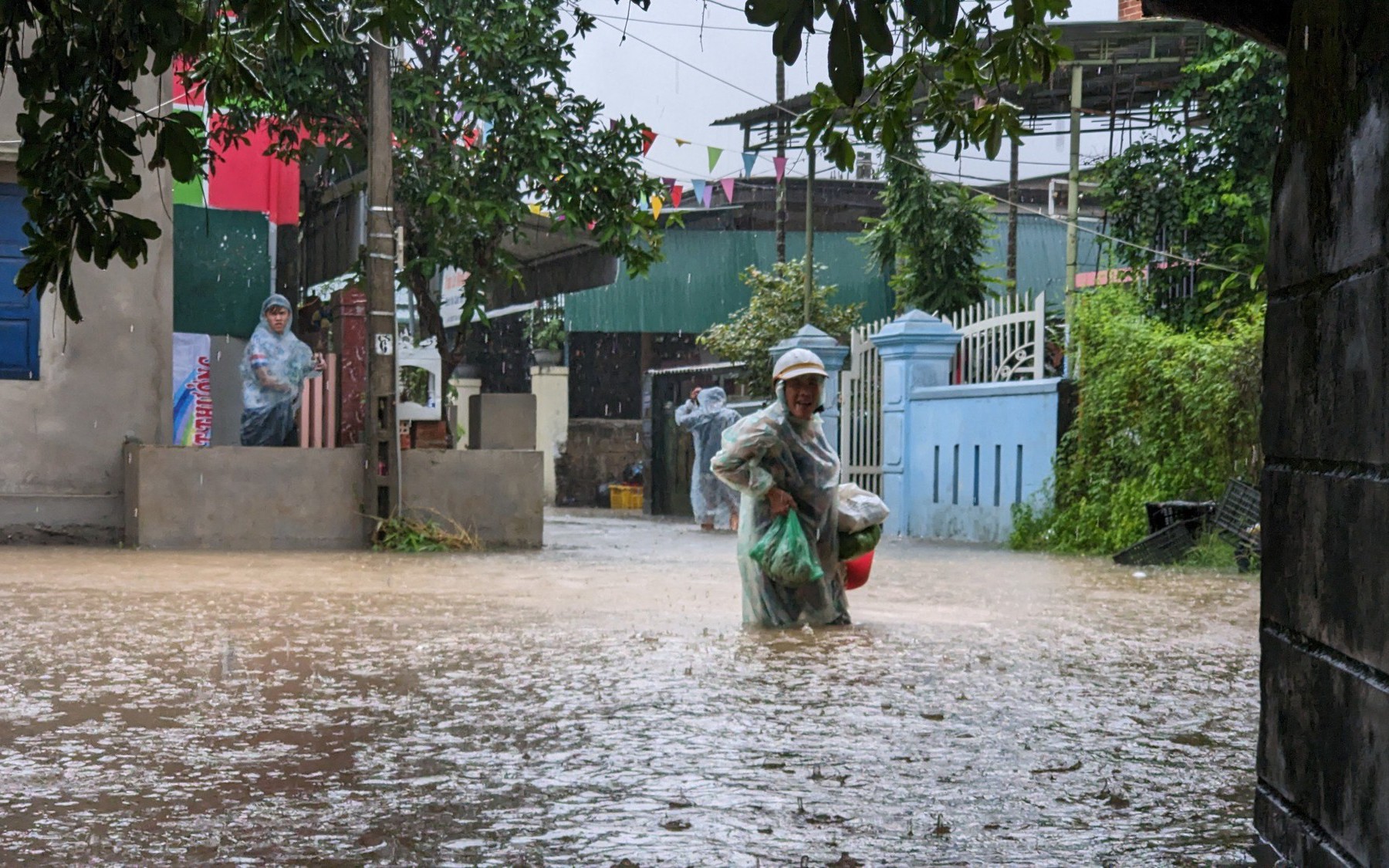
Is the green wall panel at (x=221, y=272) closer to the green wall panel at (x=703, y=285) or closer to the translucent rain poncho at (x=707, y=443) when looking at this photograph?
the translucent rain poncho at (x=707, y=443)

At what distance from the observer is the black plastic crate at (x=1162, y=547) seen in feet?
45.2

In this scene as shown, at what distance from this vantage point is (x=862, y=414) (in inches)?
787

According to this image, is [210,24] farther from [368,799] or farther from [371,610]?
[371,610]

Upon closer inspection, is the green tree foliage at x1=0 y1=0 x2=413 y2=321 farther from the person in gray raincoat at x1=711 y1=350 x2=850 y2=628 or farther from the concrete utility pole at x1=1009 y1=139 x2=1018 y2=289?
the concrete utility pole at x1=1009 y1=139 x2=1018 y2=289

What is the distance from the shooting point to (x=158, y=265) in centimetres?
1409

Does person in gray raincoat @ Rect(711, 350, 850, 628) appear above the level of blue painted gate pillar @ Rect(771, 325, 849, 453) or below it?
below

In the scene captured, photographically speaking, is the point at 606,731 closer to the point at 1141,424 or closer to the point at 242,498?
the point at 242,498

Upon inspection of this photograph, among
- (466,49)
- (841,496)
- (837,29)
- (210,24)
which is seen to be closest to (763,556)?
(841,496)

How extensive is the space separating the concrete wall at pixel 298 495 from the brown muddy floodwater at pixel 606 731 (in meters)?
3.77

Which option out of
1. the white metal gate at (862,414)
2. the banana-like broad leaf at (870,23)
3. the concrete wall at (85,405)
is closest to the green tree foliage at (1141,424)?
the white metal gate at (862,414)

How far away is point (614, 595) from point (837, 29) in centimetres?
750

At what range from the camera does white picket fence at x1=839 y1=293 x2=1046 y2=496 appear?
56.2 feet

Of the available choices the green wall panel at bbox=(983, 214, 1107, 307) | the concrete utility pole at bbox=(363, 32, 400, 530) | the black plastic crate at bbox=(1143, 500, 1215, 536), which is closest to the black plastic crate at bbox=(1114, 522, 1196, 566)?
the black plastic crate at bbox=(1143, 500, 1215, 536)

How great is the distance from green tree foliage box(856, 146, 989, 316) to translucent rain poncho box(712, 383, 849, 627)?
619 inches
